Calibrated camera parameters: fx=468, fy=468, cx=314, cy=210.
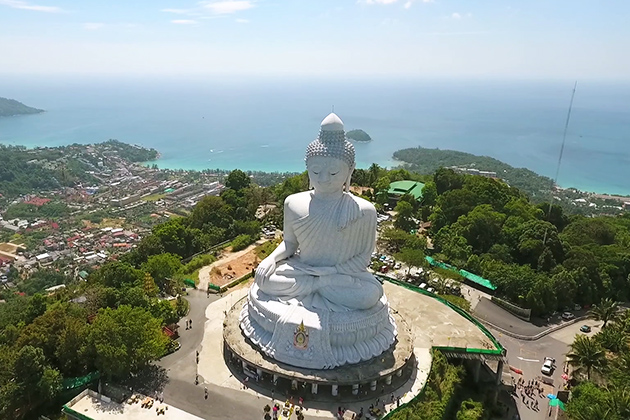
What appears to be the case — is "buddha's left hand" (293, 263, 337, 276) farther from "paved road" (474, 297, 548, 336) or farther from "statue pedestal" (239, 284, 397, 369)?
"paved road" (474, 297, 548, 336)

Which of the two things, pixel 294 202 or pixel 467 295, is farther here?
pixel 467 295

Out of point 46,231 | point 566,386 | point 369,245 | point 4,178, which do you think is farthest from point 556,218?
point 4,178

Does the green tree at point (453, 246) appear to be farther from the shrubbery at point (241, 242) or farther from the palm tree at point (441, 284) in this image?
the shrubbery at point (241, 242)

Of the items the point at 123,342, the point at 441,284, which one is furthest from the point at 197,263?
the point at 441,284

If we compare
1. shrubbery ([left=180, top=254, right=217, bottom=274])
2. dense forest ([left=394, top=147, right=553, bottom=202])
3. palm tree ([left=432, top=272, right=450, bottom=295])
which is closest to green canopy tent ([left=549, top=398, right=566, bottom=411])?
palm tree ([left=432, top=272, right=450, bottom=295])

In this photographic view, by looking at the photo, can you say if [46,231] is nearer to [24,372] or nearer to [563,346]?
[24,372]

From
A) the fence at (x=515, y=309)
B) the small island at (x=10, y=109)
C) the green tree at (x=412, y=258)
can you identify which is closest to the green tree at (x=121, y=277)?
the green tree at (x=412, y=258)

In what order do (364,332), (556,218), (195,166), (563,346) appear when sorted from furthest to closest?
(195,166) → (556,218) → (563,346) → (364,332)
